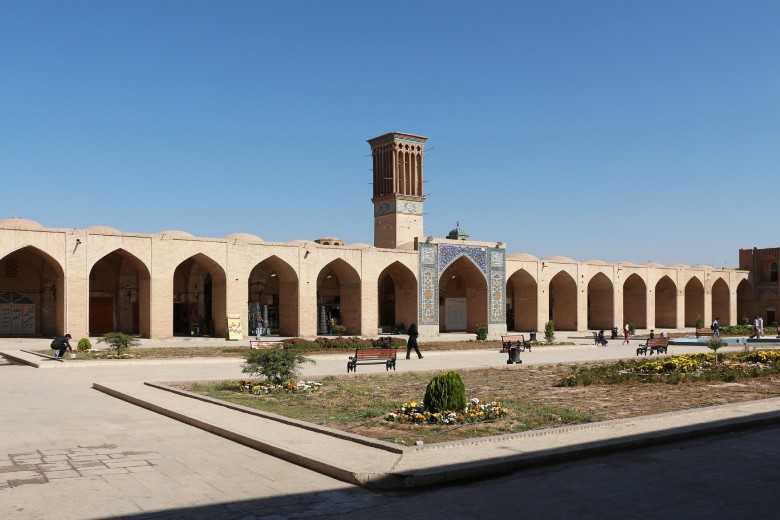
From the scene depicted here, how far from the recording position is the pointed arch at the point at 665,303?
43.5 meters

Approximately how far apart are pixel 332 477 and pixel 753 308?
1885 inches

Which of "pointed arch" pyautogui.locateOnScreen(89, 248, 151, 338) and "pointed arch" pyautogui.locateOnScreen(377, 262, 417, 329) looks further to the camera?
"pointed arch" pyautogui.locateOnScreen(377, 262, 417, 329)

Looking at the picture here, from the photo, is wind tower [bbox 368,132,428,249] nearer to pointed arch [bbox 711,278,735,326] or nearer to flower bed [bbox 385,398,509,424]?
pointed arch [bbox 711,278,735,326]

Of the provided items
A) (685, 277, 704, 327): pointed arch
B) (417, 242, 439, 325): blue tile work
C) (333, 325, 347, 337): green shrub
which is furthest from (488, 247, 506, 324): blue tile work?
(685, 277, 704, 327): pointed arch

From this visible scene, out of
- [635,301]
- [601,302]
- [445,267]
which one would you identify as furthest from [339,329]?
[635,301]

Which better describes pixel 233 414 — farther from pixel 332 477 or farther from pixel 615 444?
pixel 615 444

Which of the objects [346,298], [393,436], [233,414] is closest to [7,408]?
[233,414]

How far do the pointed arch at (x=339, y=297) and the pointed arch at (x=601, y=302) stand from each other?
1447 cm

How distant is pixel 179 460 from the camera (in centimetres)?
651

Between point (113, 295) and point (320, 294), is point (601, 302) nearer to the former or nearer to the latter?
point (320, 294)

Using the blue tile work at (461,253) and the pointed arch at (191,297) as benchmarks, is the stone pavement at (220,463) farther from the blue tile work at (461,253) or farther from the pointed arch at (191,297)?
the blue tile work at (461,253)

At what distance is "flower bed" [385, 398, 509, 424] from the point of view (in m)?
8.09

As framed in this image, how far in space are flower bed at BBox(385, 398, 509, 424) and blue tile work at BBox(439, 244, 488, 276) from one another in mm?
25234

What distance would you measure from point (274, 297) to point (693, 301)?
26507mm
